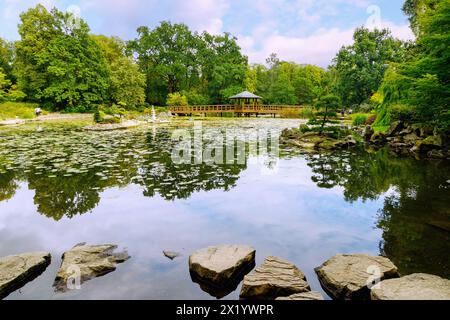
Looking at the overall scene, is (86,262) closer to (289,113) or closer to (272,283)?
(272,283)

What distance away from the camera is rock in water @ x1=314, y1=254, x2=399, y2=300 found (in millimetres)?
2402

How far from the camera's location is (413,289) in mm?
2246

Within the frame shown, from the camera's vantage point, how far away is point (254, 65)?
171 ft

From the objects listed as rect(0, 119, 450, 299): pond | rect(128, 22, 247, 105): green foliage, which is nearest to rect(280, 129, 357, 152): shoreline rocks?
rect(0, 119, 450, 299): pond

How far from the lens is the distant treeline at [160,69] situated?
28219 mm

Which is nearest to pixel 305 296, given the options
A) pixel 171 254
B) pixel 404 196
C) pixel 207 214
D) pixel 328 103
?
pixel 171 254

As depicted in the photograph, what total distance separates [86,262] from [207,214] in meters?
1.87

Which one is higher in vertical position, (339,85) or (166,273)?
(339,85)

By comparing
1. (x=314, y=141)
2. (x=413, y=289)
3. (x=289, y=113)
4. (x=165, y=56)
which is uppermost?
(x=165, y=56)

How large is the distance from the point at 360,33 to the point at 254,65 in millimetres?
22331

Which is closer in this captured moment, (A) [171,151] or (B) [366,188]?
(B) [366,188]

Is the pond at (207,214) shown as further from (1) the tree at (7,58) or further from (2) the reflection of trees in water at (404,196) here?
(1) the tree at (7,58)
